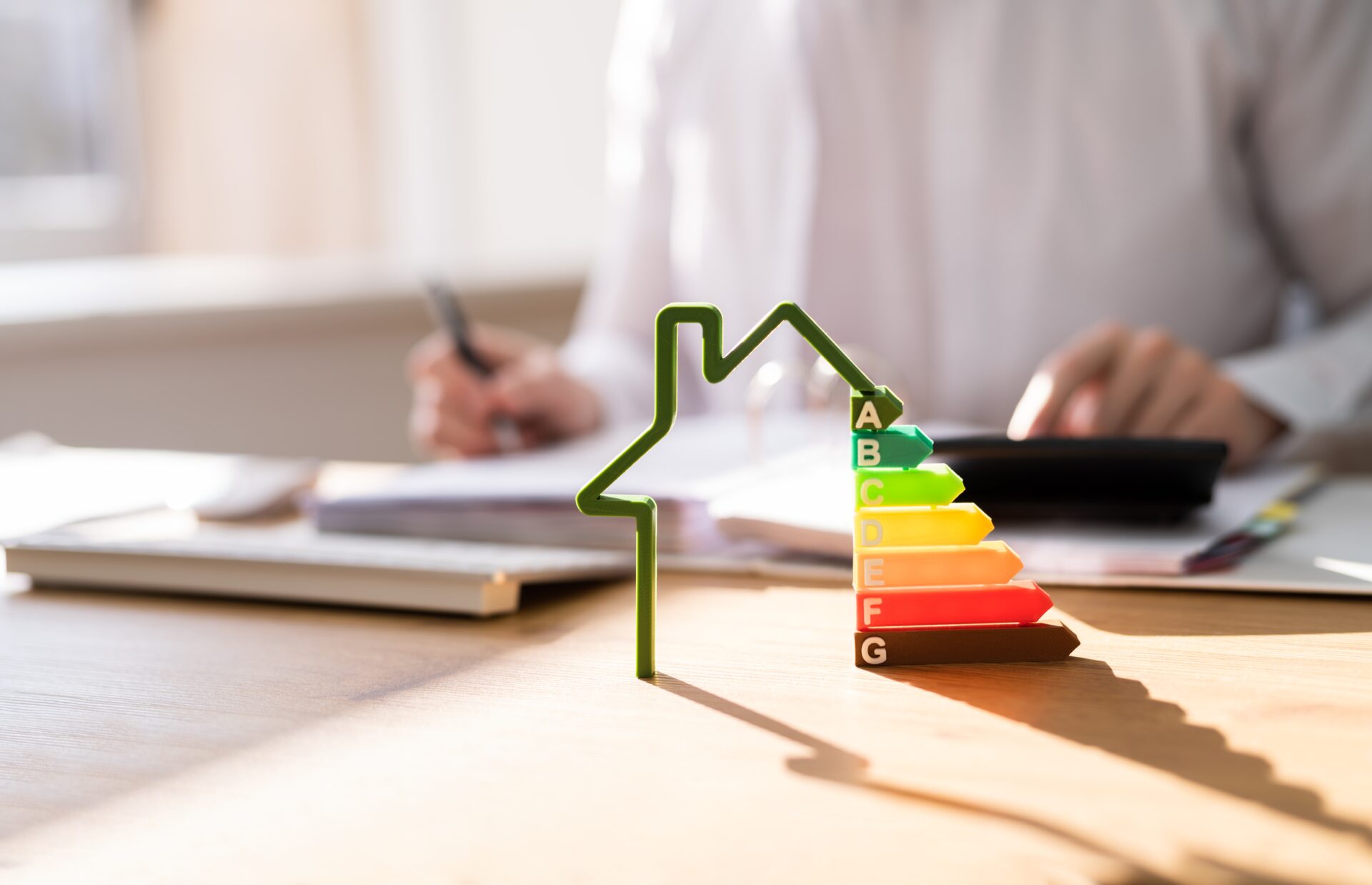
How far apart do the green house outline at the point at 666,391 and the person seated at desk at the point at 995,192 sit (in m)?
0.53

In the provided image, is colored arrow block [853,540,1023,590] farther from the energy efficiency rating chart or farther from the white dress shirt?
the white dress shirt

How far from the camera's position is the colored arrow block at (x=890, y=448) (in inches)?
16.6

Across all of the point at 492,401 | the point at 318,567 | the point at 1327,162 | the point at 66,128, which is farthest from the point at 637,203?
the point at 66,128

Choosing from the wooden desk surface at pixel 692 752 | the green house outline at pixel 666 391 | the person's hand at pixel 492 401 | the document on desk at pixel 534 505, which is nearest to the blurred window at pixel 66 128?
the person's hand at pixel 492 401

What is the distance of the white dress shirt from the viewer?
108cm

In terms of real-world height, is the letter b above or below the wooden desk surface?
above

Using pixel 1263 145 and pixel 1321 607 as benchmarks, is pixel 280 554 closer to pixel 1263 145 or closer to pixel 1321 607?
pixel 1321 607

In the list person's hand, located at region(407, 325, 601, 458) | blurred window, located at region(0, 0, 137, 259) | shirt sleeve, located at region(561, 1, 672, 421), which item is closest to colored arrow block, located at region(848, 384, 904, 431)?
person's hand, located at region(407, 325, 601, 458)

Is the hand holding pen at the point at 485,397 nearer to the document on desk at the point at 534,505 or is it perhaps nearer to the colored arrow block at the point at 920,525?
the document on desk at the point at 534,505

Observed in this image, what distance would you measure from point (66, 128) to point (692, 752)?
2.68 meters

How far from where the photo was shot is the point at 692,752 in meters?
0.37

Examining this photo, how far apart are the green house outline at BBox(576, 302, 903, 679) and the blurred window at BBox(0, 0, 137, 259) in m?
2.43

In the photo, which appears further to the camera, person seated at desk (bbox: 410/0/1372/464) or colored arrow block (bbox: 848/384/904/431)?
person seated at desk (bbox: 410/0/1372/464)

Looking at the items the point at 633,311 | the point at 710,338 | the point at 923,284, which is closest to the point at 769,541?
the point at 710,338
